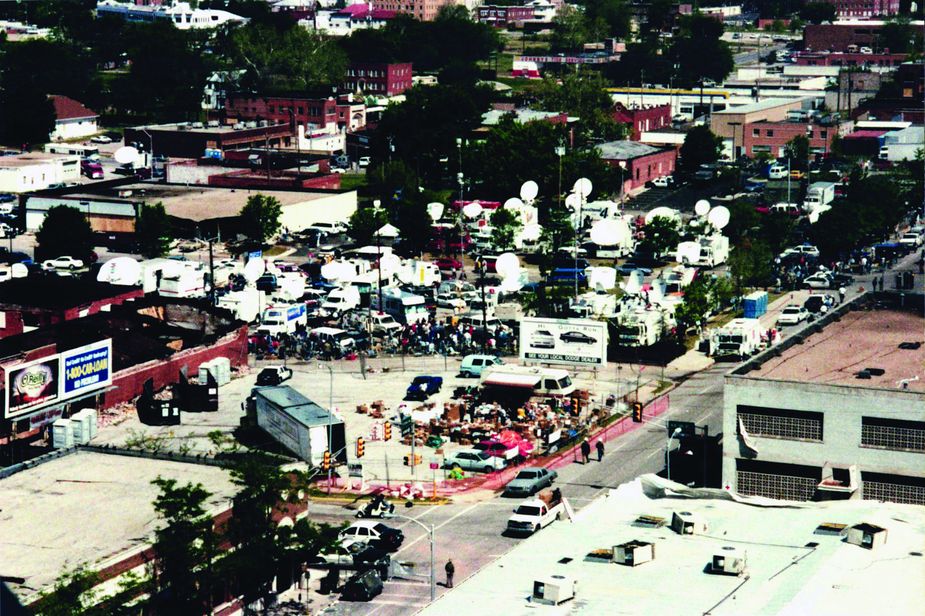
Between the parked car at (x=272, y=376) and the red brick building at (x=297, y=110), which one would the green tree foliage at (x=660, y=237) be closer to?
the parked car at (x=272, y=376)

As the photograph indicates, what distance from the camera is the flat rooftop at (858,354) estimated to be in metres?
47.4

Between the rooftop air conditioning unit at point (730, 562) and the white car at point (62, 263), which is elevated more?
the rooftop air conditioning unit at point (730, 562)

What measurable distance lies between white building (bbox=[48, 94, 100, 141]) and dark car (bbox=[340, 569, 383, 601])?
340 feet

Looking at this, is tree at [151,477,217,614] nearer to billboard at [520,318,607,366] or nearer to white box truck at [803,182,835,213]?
billboard at [520,318,607,366]

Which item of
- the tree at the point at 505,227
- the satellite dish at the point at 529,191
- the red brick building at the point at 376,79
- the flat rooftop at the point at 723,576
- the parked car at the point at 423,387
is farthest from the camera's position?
the red brick building at the point at 376,79

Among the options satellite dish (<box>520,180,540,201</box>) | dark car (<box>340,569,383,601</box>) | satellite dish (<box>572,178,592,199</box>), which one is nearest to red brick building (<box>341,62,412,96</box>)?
satellite dish (<box>520,180,540,201</box>)

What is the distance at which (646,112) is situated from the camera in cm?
14300

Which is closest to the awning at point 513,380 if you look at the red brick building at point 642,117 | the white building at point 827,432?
the white building at point 827,432

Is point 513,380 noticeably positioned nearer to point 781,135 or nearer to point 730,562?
point 730,562

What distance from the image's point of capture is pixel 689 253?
8838cm

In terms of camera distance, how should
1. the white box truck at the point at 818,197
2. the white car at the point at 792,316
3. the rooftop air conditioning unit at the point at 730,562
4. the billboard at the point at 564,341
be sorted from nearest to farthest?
the rooftop air conditioning unit at the point at 730,562 < the billboard at the point at 564,341 < the white car at the point at 792,316 < the white box truck at the point at 818,197

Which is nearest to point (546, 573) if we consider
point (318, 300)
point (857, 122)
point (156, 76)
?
point (318, 300)

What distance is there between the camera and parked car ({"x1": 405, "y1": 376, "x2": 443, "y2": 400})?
62.5m

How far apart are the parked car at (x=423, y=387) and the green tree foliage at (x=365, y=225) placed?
100 feet
